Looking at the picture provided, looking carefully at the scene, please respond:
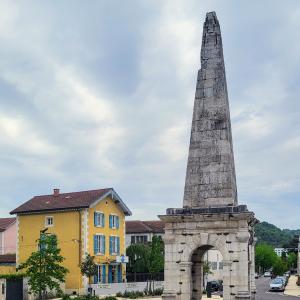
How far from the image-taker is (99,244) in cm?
5453

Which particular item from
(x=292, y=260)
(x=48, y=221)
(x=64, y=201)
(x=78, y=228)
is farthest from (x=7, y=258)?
(x=292, y=260)

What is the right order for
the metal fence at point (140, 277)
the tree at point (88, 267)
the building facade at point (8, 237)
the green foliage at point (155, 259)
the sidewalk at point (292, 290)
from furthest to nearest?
1. the building facade at point (8, 237)
2. the sidewalk at point (292, 290)
3. the metal fence at point (140, 277)
4. the green foliage at point (155, 259)
5. the tree at point (88, 267)

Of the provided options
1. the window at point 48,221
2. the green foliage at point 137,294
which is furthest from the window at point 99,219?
the green foliage at point 137,294

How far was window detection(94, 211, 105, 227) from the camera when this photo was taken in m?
54.2

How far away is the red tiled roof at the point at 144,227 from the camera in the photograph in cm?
7469

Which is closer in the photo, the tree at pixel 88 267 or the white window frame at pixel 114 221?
the tree at pixel 88 267

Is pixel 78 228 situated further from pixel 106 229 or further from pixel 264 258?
pixel 264 258

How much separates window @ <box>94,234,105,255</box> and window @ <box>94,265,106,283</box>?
1.30 meters

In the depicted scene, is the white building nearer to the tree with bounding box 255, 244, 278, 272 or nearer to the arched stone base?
the arched stone base

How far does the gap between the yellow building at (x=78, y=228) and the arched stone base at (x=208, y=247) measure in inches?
1202

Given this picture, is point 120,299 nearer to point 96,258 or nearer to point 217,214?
point 96,258

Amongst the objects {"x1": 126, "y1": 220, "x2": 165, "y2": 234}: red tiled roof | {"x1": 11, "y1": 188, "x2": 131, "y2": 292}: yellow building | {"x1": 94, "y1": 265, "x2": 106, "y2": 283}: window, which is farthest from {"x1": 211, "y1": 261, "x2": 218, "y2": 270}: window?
{"x1": 94, "y1": 265, "x2": 106, "y2": 283}: window

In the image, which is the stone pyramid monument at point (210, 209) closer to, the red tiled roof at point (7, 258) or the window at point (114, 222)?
the window at point (114, 222)

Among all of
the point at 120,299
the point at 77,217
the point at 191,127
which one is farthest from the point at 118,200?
the point at 191,127
